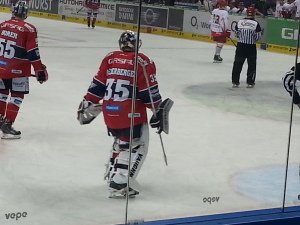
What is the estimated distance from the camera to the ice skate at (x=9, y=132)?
3.59m

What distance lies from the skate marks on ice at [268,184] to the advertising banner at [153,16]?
0.80 metres

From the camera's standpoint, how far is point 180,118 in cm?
405

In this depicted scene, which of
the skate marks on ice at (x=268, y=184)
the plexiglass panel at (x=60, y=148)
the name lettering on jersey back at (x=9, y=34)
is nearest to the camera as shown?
the plexiglass panel at (x=60, y=148)

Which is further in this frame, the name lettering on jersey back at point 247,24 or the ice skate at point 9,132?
the name lettering on jersey back at point 247,24

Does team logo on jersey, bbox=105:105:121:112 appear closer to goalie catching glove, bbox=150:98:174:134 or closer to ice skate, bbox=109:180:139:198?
goalie catching glove, bbox=150:98:174:134

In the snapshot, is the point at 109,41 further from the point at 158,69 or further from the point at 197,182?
the point at 197,182

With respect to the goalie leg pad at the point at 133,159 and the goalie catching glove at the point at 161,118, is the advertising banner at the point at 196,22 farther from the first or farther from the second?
the goalie leg pad at the point at 133,159

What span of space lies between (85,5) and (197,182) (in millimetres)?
916

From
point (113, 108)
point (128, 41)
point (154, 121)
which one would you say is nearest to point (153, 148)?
A: point (154, 121)

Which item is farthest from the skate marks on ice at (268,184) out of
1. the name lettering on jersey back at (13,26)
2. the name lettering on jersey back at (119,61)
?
the name lettering on jersey back at (13,26)

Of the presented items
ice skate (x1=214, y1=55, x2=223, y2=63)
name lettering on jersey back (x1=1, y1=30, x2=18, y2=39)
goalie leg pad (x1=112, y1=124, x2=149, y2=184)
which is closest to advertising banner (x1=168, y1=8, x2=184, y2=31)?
ice skate (x1=214, y1=55, x2=223, y2=63)

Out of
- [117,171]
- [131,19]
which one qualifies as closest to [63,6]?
[131,19]

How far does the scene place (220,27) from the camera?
4.44m

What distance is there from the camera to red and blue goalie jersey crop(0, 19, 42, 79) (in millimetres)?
3686
